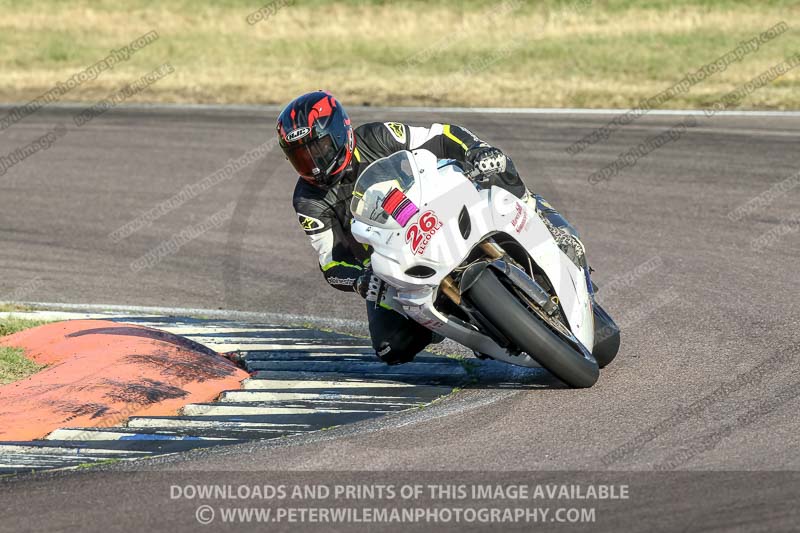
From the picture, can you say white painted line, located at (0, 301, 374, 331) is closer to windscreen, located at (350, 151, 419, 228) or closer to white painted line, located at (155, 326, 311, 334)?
white painted line, located at (155, 326, 311, 334)

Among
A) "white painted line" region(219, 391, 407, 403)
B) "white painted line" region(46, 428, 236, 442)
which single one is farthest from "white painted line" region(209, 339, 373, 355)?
"white painted line" region(46, 428, 236, 442)

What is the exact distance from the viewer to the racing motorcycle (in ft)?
21.3

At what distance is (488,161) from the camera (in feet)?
22.3

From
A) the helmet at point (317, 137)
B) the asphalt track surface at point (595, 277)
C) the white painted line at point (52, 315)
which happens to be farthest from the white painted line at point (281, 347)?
the helmet at point (317, 137)

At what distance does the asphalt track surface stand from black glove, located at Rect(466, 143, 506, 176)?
4.55 ft

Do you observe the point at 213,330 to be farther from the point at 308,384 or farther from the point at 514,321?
the point at 514,321

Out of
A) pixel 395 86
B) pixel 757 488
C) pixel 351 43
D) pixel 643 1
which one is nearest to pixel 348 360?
pixel 757 488

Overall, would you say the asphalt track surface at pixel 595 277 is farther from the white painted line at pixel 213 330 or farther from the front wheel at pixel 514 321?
the white painted line at pixel 213 330

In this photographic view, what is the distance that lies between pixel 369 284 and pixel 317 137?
39.9 inches

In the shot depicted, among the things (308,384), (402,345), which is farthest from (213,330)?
(402,345)

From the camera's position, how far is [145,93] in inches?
896

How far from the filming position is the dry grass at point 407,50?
826 inches

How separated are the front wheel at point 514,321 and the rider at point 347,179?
858 millimetres

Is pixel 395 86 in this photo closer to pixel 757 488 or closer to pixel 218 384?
pixel 218 384
